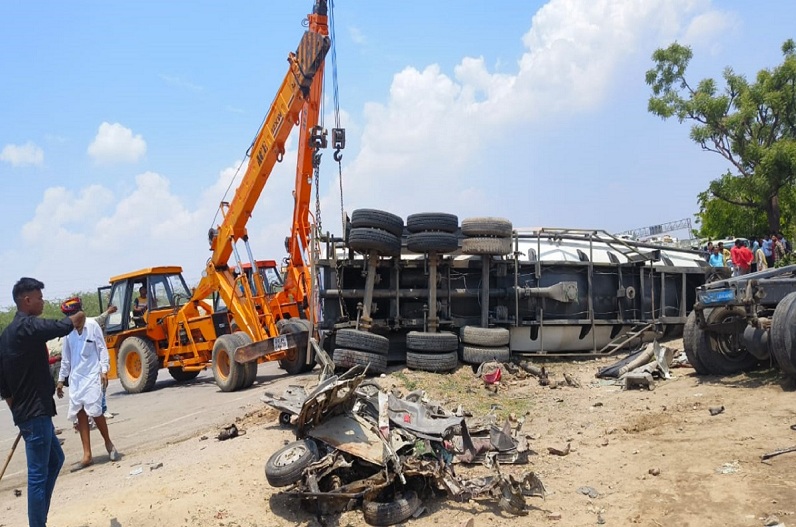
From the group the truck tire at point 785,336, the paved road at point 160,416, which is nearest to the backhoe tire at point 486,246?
the paved road at point 160,416

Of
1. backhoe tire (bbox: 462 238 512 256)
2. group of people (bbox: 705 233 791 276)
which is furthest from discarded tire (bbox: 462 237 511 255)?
group of people (bbox: 705 233 791 276)

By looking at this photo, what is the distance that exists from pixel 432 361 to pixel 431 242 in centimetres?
183

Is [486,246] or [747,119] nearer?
[486,246]

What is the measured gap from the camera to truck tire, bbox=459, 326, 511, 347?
382 inches

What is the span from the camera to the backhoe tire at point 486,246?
10.0 metres

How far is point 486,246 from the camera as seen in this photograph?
32.9ft

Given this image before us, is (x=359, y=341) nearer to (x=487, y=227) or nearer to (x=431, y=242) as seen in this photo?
(x=431, y=242)

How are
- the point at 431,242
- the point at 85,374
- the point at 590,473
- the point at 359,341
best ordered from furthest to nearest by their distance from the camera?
the point at 431,242 < the point at 359,341 < the point at 85,374 < the point at 590,473

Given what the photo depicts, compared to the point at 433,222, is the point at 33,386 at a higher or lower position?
lower

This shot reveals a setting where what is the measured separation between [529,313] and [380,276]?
263cm

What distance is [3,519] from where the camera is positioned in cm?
559

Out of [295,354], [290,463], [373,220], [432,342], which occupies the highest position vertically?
[373,220]

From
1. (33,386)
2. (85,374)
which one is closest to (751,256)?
(85,374)

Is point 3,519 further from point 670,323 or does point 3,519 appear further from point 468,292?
point 670,323
